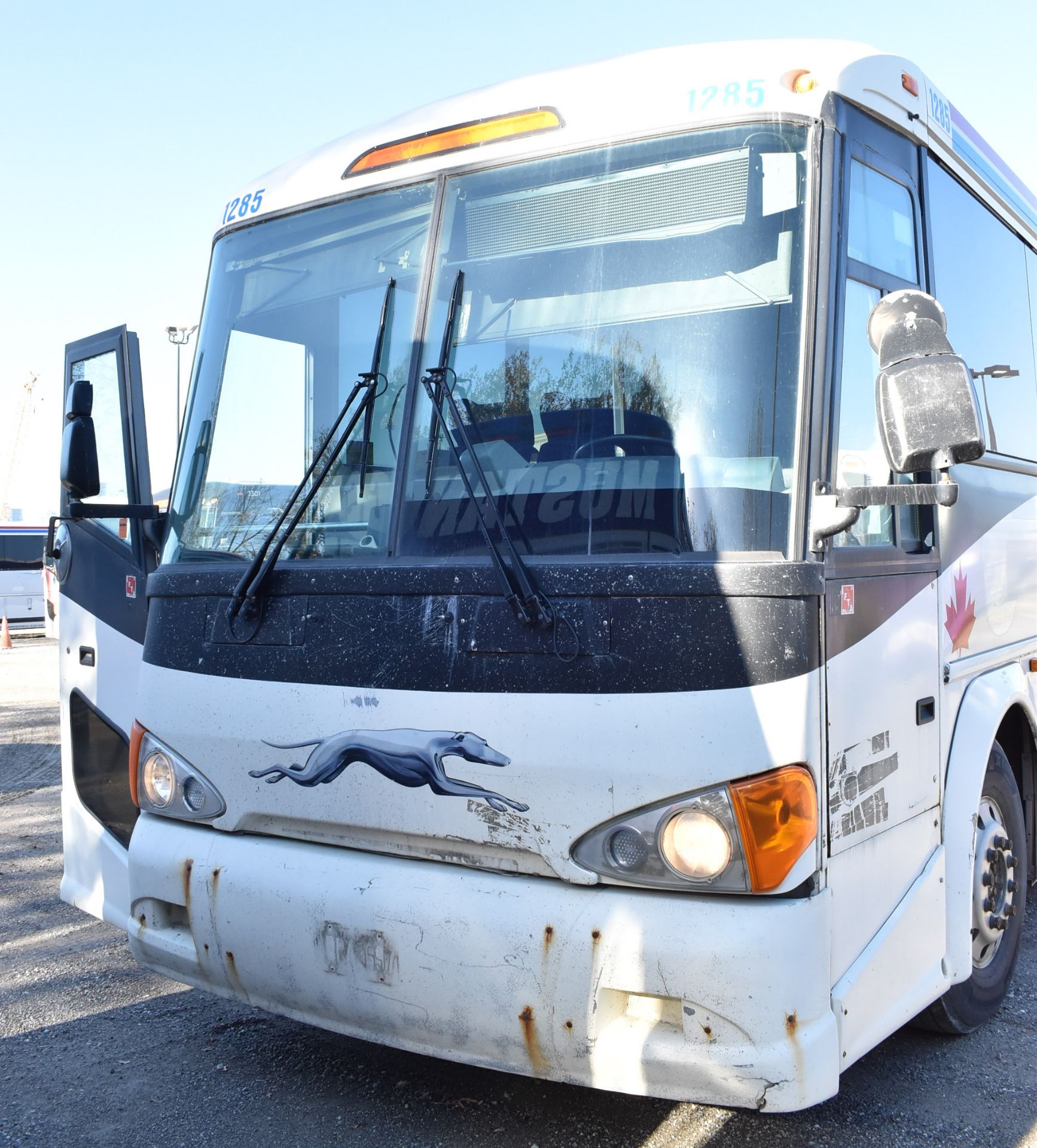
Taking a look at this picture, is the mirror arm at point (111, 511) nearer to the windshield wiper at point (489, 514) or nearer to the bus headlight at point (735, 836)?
the windshield wiper at point (489, 514)

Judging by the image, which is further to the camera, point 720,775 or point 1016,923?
point 1016,923

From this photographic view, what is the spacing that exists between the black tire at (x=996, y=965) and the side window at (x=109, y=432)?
3.25m

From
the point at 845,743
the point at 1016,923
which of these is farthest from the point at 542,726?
the point at 1016,923

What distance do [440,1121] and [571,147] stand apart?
2835mm

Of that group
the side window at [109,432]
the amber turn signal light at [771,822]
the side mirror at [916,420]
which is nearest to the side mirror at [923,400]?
the side mirror at [916,420]

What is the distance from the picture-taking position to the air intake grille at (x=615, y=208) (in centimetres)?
310

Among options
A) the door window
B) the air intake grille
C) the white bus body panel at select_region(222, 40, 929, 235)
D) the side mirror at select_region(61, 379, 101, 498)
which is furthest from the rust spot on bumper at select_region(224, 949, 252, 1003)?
the door window

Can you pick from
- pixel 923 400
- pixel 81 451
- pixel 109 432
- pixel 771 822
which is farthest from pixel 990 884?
pixel 109 432

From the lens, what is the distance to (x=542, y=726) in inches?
114

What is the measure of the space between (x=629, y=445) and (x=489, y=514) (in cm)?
41

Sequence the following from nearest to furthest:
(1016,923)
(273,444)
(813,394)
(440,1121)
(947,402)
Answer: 1. (947,402)
2. (813,394)
3. (440,1121)
4. (273,444)
5. (1016,923)

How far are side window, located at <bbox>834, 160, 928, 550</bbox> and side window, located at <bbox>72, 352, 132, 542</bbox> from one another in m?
2.66

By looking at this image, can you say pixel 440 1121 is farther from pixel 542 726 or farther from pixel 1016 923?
pixel 1016 923

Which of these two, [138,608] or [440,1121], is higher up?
[138,608]
